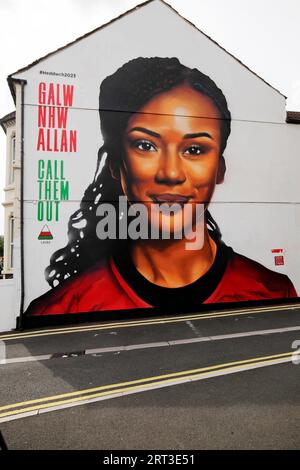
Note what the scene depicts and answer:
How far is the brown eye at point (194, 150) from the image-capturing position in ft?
39.0

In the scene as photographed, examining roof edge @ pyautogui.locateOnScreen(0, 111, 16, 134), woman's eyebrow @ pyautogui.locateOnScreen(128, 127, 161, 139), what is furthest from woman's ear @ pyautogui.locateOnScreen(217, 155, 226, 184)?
roof edge @ pyautogui.locateOnScreen(0, 111, 16, 134)

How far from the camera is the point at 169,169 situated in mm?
11648

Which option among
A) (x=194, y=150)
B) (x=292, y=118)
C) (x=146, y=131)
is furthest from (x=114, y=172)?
(x=292, y=118)

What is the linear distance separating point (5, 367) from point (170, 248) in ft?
22.5

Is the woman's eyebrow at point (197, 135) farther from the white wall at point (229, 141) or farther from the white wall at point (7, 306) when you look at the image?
the white wall at point (7, 306)

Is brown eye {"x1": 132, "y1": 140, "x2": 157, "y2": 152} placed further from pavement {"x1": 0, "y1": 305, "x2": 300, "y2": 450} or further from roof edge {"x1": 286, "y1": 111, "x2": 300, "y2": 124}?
pavement {"x1": 0, "y1": 305, "x2": 300, "y2": 450}

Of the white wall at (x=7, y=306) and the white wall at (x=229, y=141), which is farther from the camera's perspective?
the white wall at (x=229, y=141)

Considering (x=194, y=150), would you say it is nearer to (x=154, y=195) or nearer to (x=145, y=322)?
(x=154, y=195)

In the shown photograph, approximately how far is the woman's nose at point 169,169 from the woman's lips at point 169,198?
468mm

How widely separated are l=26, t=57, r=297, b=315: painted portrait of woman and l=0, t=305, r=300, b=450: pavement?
6.47ft

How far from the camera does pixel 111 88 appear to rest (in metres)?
11.4

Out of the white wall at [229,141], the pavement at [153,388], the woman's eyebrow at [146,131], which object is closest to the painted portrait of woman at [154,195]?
the woman's eyebrow at [146,131]

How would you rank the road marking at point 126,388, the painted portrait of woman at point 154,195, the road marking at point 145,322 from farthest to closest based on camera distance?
the painted portrait of woman at point 154,195
the road marking at point 145,322
the road marking at point 126,388

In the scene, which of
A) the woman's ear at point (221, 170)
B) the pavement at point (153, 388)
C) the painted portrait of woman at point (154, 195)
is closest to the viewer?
the pavement at point (153, 388)
